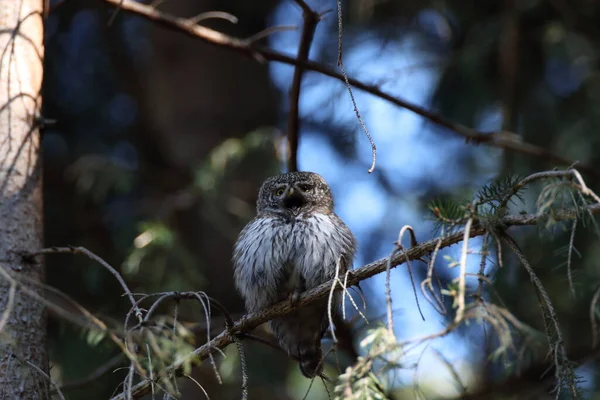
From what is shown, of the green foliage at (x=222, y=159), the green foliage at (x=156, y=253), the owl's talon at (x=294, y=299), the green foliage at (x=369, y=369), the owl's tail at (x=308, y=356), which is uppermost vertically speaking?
the green foliage at (x=222, y=159)

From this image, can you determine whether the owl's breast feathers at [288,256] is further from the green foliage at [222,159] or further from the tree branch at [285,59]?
the green foliage at [222,159]

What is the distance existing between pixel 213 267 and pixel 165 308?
61 centimetres

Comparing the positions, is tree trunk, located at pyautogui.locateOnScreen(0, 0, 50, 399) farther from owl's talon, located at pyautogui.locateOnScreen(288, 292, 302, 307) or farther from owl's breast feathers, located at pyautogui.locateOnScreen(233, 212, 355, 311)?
owl's breast feathers, located at pyautogui.locateOnScreen(233, 212, 355, 311)

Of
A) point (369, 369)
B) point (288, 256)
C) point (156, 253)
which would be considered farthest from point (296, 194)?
point (369, 369)

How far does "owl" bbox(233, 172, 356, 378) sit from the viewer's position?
3.74m

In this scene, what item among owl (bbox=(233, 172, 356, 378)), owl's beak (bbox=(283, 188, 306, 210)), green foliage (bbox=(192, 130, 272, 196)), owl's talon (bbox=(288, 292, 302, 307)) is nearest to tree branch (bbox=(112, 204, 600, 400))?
owl's talon (bbox=(288, 292, 302, 307))

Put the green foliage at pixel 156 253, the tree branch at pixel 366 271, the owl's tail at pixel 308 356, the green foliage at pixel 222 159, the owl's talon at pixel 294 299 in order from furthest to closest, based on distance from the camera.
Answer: the green foliage at pixel 222 159 → the green foliage at pixel 156 253 → the owl's tail at pixel 308 356 → the owl's talon at pixel 294 299 → the tree branch at pixel 366 271

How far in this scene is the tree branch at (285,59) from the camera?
3.77m

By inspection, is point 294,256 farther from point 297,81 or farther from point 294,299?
point 297,81

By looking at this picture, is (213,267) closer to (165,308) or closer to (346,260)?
(165,308)

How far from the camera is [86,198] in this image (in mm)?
6344

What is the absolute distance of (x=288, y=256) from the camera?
380cm

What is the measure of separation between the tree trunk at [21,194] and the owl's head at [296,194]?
155cm

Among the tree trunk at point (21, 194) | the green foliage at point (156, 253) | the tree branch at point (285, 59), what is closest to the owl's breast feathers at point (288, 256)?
the tree branch at point (285, 59)
